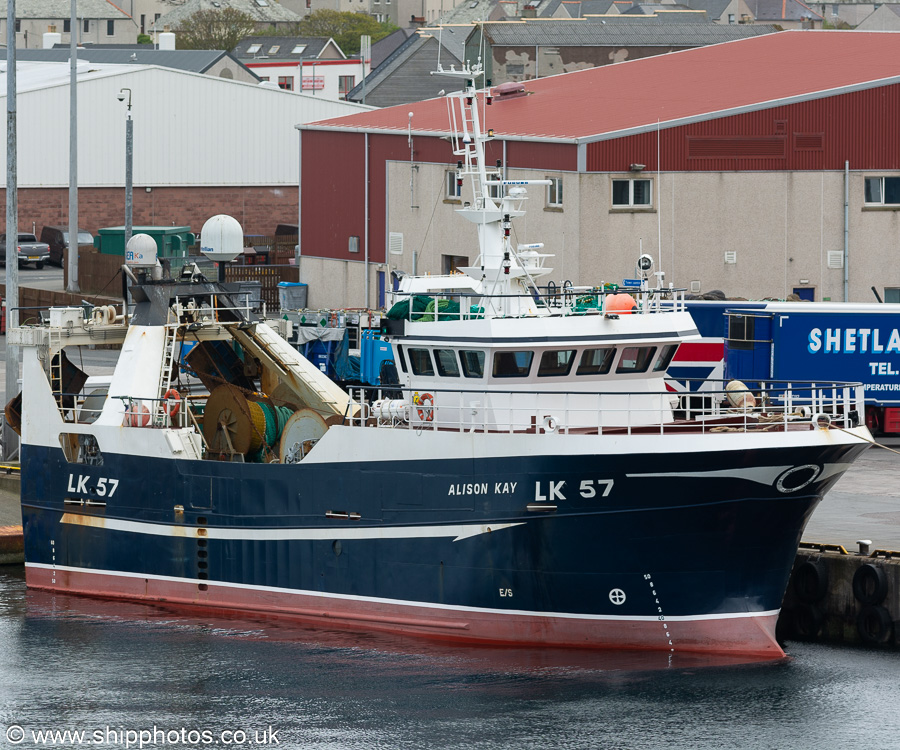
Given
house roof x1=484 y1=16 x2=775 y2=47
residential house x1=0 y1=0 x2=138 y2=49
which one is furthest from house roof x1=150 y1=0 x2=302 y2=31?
house roof x1=484 y1=16 x2=775 y2=47

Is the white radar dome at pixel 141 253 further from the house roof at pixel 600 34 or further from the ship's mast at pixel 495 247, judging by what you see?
the house roof at pixel 600 34

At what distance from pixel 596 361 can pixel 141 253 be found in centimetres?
834

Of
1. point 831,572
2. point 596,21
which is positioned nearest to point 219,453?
point 831,572

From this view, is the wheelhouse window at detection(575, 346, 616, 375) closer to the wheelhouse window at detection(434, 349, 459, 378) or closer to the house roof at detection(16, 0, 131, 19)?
the wheelhouse window at detection(434, 349, 459, 378)

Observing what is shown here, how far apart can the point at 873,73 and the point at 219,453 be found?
2561 cm

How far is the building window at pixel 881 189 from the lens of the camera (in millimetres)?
42969

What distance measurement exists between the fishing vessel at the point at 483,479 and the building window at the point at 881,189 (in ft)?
67.0

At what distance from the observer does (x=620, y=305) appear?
73.6ft

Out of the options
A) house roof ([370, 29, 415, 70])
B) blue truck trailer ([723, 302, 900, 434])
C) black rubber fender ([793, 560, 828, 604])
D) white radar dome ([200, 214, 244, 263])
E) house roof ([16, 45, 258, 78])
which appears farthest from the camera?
house roof ([370, 29, 415, 70])

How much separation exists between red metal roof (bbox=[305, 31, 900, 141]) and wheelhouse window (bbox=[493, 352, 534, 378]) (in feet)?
67.6

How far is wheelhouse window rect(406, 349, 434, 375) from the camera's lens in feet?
75.5

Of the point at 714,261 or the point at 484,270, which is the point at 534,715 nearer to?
the point at 484,270

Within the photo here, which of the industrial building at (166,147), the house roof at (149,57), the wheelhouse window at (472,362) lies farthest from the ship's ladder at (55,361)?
the house roof at (149,57)

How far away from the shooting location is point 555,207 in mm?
43375
